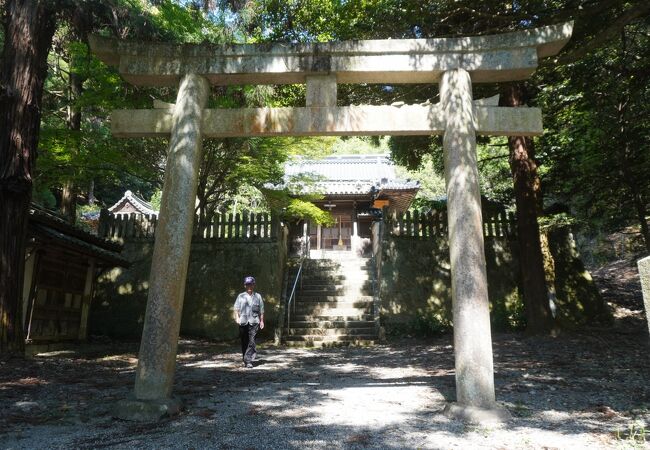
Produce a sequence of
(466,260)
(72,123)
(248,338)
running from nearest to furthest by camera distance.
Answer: (466,260), (248,338), (72,123)

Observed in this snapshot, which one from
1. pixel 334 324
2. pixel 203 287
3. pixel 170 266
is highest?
pixel 203 287

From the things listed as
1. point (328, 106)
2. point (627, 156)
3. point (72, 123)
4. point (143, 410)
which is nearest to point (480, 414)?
point (143, 410)

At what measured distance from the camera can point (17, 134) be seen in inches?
286

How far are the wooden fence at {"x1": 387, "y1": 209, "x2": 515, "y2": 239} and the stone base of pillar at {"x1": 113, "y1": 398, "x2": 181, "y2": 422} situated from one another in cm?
944

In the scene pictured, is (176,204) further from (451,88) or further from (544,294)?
(544,294)

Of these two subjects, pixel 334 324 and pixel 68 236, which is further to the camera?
pixel 334 324

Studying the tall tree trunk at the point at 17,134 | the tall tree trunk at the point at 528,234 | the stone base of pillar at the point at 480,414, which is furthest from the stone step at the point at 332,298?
the stone base of pillar at the point at 480,414

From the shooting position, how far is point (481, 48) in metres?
5.33

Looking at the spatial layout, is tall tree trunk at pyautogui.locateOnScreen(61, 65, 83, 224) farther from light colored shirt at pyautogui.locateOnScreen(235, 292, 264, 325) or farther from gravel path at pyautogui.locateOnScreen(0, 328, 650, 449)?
light colored shirt at pyautogui.locateOnScreen(235, 292, 264, 325)

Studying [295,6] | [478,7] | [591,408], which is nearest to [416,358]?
[591,408]

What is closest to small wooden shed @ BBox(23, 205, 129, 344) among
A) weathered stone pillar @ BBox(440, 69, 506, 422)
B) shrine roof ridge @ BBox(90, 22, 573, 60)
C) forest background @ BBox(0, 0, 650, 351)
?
forest background @ BBox(0, 0, 650, 351)

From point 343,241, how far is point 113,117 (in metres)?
16.1

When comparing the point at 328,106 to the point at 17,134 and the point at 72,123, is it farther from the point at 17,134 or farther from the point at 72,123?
the point at 72,123

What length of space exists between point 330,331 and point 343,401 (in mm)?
6293
